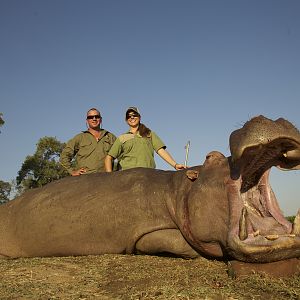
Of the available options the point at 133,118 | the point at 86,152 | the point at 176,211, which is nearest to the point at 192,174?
the point at 176,211

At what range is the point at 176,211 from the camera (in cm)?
492

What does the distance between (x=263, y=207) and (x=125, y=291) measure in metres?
1.57

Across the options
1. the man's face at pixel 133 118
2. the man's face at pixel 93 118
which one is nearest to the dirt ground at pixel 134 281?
the man's face at pixel 133 118

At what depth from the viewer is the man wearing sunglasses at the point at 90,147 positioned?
8.94 m

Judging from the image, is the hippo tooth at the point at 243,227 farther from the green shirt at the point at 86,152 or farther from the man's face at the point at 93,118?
the man's face at the point at 93,118

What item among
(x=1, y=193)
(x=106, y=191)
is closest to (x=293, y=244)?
(x=106, y=191)

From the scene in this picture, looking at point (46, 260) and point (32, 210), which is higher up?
point (32, 210)

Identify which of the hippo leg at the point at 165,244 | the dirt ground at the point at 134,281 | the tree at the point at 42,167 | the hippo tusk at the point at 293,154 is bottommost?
the dirt ground at the point at 134,281

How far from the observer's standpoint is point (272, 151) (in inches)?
152

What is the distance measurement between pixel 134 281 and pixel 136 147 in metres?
4.45

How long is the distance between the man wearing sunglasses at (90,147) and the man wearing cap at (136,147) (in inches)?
32.8

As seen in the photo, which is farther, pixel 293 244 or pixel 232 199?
pixel 232 199

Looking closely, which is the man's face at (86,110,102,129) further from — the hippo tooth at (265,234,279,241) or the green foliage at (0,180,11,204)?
the green foliage at (0,180,11,204)

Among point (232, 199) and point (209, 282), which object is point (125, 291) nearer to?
point (209, 282)
